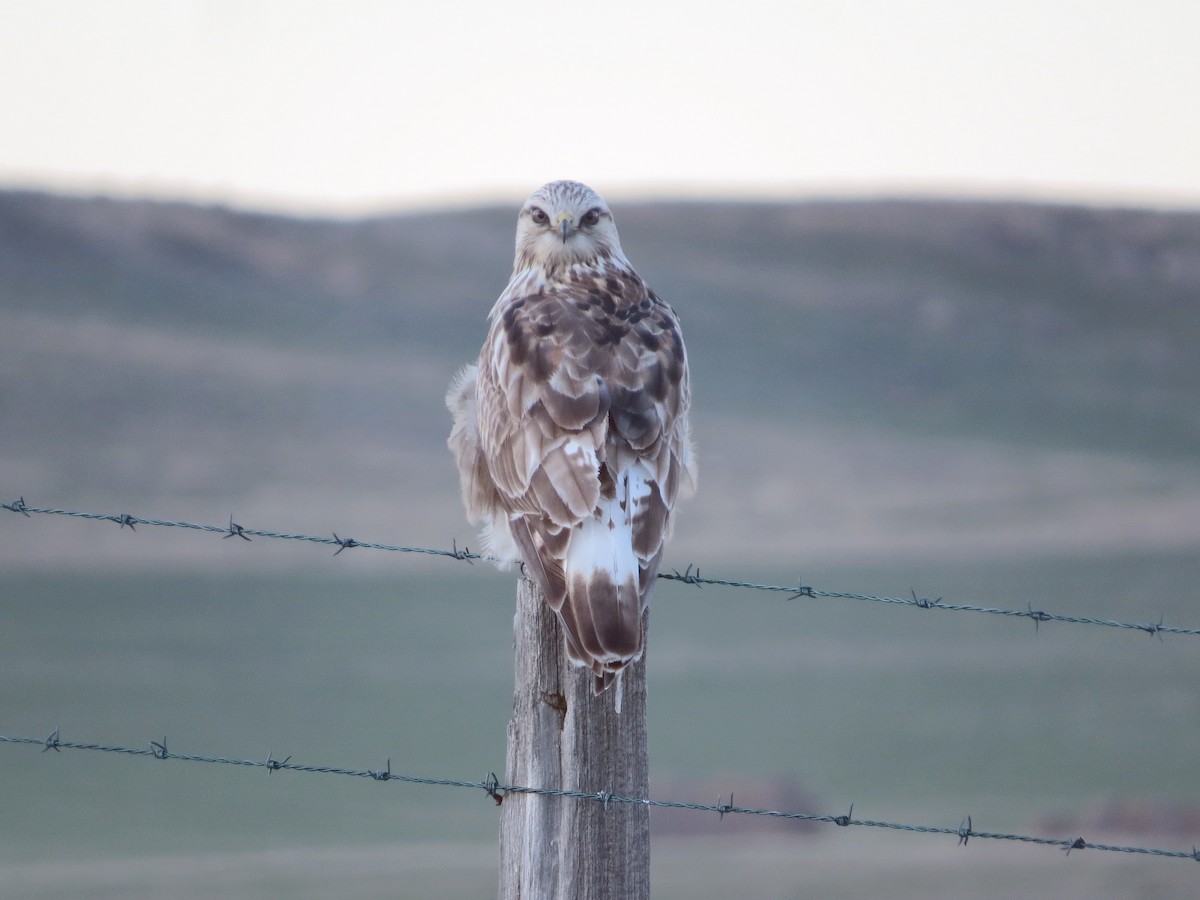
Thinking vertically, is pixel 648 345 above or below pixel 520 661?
above

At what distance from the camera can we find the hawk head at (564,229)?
15.9 ft

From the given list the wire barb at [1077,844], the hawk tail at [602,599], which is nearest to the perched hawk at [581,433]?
the hawk tail at [602,599]

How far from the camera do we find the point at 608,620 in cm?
300

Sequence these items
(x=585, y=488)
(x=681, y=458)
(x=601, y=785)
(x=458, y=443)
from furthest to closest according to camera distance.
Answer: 1. (x=458, y=443)
2. (x=681, y=458)
3. (x=585, y=488)
4. (x=601, y=785)

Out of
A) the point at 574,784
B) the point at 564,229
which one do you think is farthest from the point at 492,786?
the point at 564,229

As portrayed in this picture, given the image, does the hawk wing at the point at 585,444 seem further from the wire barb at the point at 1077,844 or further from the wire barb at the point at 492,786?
the wire barb at the point at 1077,844

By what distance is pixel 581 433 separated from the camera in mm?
3664

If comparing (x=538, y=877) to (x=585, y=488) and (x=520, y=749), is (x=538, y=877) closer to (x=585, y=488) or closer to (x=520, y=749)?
(x=520, y=749)

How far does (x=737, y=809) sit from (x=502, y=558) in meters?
1.32

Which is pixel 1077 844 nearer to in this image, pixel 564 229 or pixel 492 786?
pixel 492 786

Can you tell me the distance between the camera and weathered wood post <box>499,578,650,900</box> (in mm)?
2939

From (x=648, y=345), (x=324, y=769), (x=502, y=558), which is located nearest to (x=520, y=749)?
(x=324, y=769)

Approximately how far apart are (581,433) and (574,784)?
108 cm

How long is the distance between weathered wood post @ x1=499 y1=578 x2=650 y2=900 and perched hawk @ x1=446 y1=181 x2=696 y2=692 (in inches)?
3.4
